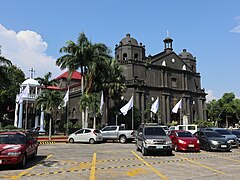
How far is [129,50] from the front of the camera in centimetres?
4575

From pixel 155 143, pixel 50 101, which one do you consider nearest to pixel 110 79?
pixel 50 101

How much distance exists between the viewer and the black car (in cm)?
1645

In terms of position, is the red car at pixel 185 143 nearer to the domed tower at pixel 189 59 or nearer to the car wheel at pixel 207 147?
the car wheel at pixel 207 147

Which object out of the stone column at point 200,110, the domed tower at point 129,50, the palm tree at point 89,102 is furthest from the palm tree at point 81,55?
the stone column at point 200,110

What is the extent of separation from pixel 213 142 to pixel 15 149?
12.6 metres

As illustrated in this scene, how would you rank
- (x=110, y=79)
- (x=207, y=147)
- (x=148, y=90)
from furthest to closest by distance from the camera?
1. (x=148, y=90)
2. (x=110, y=79)
3. (x=207, y=147)

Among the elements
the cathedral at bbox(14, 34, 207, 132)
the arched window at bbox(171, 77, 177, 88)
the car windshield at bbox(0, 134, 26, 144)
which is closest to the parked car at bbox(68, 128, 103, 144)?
the car windshield at bbox(0, 134, 26, 144)

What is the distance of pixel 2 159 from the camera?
31.1 feet

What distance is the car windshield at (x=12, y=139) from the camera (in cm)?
1078

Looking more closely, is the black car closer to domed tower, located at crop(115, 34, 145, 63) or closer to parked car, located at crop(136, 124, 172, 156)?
parked car, located at crop(136, 124, 172, 156)

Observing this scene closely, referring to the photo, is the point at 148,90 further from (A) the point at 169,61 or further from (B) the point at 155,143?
(B) the point at 155,143

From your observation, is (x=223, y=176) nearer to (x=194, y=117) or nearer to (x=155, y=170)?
(x=155, y=170)

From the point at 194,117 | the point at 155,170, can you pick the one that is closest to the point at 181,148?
the point at 155,170

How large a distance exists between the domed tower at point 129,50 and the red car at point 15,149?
115 ft
